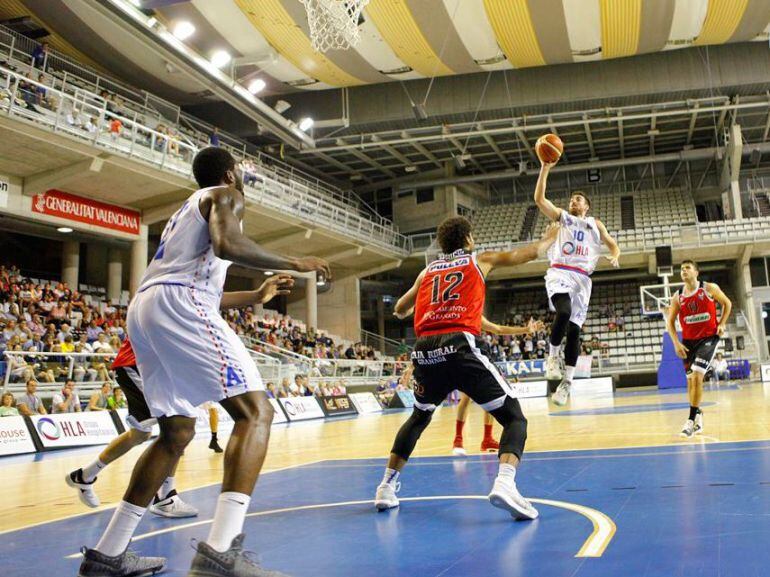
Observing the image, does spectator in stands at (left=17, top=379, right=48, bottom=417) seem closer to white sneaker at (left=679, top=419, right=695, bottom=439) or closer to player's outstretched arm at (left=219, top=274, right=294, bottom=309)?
player's outstretched arm at (left=219, top=274, right=294, bottom=309)

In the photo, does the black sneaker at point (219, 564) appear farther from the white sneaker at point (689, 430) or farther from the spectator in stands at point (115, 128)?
the spectator in stands at point (115, 128)

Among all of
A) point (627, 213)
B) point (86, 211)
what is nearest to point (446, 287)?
point (86, 211)

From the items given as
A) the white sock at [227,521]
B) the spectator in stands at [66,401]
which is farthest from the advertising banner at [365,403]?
the white sock at [227,521]

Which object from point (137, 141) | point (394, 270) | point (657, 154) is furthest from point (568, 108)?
point (137, 141)

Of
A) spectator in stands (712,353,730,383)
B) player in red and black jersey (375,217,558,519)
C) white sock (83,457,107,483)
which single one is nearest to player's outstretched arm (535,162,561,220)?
player in red and black jersey (375,217,558,519)

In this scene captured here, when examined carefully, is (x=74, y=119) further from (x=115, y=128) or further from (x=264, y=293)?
(x=264, y=293)

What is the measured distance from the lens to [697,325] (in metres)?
8.67

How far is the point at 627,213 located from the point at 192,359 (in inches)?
1457

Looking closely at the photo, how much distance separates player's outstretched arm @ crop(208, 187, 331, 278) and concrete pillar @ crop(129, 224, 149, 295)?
20.5m

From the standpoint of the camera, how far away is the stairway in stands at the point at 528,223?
36.6 meters

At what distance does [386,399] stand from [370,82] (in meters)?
12.7

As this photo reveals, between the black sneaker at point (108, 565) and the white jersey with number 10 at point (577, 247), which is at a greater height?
the white jersey with number 10 at point (577, 247)

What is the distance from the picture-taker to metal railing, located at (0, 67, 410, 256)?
Answer: 55.1 feet

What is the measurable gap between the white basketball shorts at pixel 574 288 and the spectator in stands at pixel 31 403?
31.1 feet
